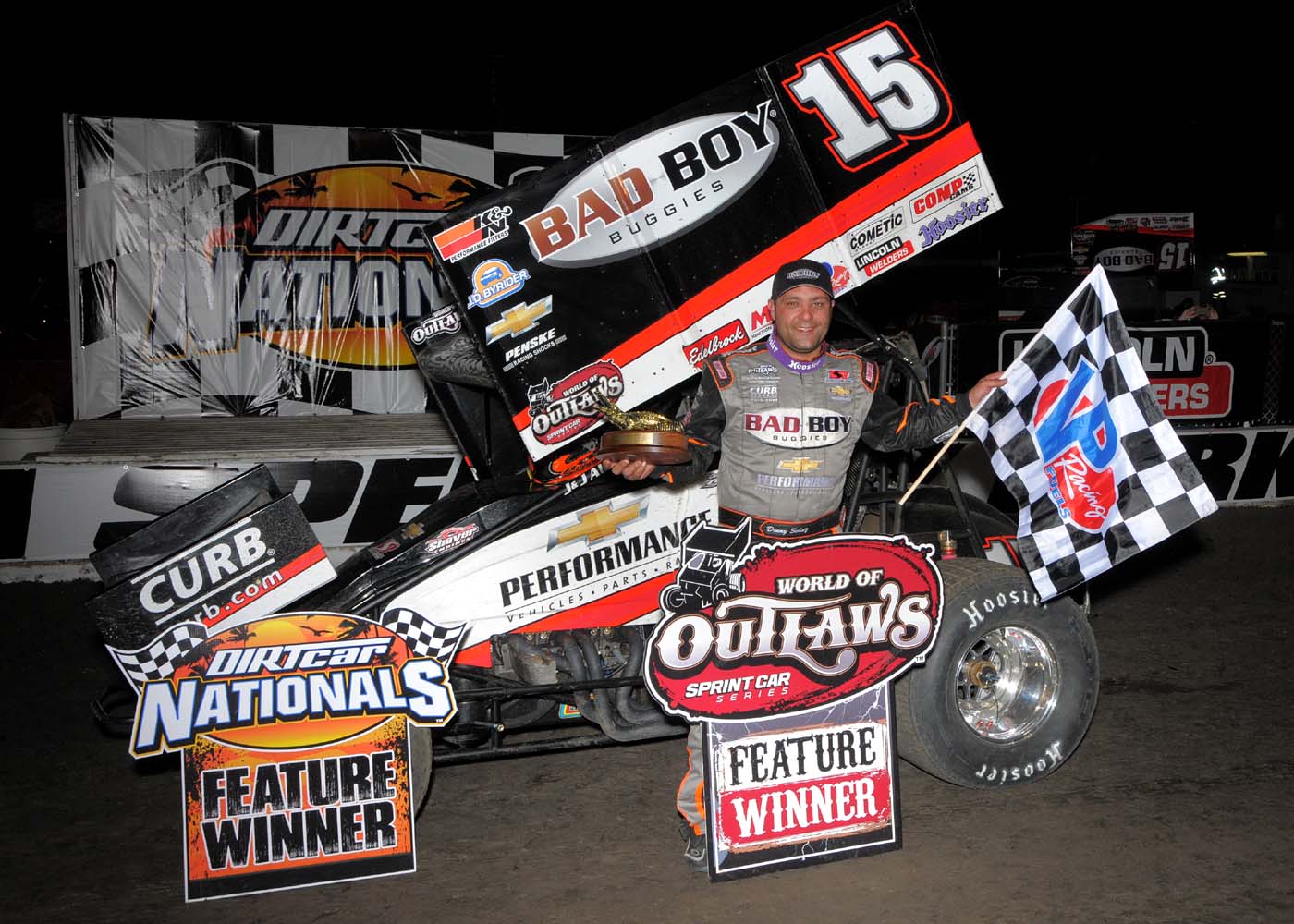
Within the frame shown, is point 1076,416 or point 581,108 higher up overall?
point 581,108

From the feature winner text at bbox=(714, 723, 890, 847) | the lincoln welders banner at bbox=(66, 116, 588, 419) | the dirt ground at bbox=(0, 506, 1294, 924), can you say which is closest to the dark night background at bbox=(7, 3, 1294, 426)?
the lincoln welders banner at bbox=(66, 116, 588, 419)

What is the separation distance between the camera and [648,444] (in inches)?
123

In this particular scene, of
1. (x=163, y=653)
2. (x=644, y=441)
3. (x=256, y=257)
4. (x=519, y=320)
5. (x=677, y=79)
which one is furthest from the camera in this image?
(x=677, y=79)

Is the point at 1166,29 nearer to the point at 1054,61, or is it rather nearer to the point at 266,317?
the point at 1054,61

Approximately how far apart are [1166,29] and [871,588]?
1381cm

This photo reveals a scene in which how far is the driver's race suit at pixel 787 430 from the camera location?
140 inches

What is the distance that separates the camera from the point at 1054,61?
1549 cm

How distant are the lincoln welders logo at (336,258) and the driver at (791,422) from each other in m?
7.69

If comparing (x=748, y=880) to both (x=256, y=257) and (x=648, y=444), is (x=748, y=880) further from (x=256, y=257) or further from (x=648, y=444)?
(x=256, y=257)

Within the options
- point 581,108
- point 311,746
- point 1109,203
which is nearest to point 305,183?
point 311,746

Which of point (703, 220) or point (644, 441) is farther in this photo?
point (703, 220)

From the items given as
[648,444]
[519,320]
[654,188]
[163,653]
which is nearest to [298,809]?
[163,653]

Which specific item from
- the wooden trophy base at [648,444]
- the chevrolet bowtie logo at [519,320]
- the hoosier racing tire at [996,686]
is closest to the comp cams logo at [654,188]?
the chevrolet bowtie logo at [519,320]

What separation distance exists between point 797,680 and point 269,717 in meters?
1.62
